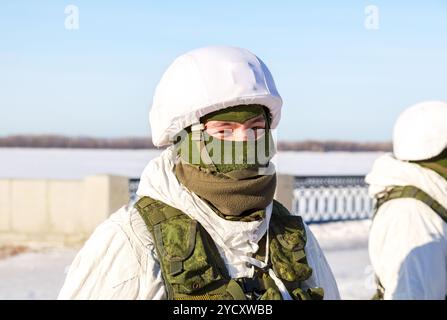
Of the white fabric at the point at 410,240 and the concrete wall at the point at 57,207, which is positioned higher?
the white fabric at the point at 410,240

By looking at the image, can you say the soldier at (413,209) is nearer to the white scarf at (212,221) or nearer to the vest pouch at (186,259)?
the white scarf at (212,221)

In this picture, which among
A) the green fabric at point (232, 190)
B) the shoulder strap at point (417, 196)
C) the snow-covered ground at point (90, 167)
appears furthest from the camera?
the snow-covered ground at point (90, 167)


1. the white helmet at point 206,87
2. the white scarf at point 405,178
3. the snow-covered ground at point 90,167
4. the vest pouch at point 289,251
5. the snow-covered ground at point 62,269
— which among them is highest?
the white helmet at point 206,87

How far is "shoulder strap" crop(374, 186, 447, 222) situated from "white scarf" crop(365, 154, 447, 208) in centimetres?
3

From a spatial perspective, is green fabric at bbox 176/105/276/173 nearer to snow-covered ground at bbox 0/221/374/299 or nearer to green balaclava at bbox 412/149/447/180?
green balaclava at bbox 412/149/447/180

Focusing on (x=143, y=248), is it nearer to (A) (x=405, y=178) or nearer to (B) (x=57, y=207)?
(A) (x=405, y=178)

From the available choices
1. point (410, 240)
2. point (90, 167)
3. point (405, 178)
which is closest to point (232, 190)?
point (410, 240)

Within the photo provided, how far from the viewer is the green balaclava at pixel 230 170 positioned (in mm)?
2453

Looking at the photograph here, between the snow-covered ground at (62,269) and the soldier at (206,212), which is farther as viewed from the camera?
the snow-covered ground at (62,269)

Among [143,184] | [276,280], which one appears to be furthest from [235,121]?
[276,280]

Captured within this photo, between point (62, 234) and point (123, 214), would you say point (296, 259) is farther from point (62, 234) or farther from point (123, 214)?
point (62, 234)


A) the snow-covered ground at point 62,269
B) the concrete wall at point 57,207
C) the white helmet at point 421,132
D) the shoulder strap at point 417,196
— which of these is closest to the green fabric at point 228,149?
the shoulder strap at point 417,196

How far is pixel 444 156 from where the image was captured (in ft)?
13.7
